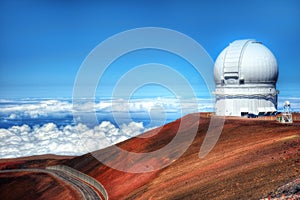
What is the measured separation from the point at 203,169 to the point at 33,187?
33.1m

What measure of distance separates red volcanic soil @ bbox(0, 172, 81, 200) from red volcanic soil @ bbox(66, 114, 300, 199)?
4.92 meters

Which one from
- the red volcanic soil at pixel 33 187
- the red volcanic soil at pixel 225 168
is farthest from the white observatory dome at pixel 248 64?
the red volcanic soil at pixel 33 187

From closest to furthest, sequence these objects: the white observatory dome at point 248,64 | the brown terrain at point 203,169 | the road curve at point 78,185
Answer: the brown terrain at point 203,169 → the road curve at point 78,185 → the white observatory dome at point 248,64

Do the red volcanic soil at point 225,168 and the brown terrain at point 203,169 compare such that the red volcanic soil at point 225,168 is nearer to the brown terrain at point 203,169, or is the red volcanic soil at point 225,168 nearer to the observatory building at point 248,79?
the brown terrain at point 203,169

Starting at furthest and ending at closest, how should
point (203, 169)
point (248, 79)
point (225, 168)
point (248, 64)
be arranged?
point (248, 79) < point (248, 64) < point (203, 169) < point (225, 168)

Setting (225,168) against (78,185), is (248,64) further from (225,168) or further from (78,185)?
(78,185)

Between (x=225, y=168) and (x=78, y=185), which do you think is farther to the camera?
(x=78, y=185)

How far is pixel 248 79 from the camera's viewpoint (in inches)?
1879

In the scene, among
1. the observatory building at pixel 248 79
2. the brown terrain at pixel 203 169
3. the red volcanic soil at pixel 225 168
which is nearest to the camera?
the red volcanic soil at pixel 225 168

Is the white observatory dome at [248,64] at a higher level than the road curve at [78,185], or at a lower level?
higher

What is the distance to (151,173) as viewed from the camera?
36.7m

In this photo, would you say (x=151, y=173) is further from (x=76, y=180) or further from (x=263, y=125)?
(x=76, y=180)

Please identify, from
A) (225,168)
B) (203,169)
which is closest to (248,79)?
(203,169)

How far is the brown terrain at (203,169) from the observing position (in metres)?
22.4
